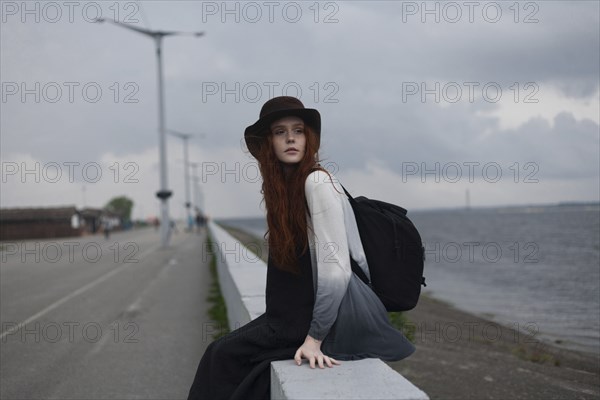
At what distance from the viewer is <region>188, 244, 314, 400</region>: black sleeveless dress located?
2.82 m

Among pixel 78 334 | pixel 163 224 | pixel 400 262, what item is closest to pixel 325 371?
pixel 400 262

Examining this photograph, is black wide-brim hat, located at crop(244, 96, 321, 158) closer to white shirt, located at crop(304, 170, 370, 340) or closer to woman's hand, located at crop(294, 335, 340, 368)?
white shirt, located at crop(304, 170, 370, 340)

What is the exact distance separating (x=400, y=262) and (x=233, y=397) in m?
1.04

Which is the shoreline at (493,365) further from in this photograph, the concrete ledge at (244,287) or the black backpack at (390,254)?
the black backpack at (390,254)

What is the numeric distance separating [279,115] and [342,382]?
1321 millimetres

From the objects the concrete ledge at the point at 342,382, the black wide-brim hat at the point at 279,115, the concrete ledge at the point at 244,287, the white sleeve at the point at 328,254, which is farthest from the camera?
the concrete ledge at the point at 244,287

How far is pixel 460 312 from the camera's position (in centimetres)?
1454

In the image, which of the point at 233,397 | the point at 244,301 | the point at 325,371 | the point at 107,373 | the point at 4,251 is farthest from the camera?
the point at 4,251

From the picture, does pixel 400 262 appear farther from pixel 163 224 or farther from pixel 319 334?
pixel 163 224

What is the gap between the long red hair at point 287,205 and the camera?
276cm

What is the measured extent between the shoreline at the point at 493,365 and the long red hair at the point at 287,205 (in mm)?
3537

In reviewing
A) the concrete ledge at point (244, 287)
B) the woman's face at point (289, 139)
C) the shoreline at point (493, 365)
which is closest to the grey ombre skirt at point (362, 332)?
the woman's face at point (289, 139)

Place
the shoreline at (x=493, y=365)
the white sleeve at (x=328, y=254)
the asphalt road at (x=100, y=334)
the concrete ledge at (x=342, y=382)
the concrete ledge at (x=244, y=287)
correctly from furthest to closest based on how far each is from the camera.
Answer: the shoreline at (x=493, y=365)
the asphalt road at (x=100, y=334)
the concrete ledge at (x=244, y=287)
the white sleeve at (x=328, y=254)
the concrete ledge at (x=342, y=382)

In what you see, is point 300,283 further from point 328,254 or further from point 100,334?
point 100,334
